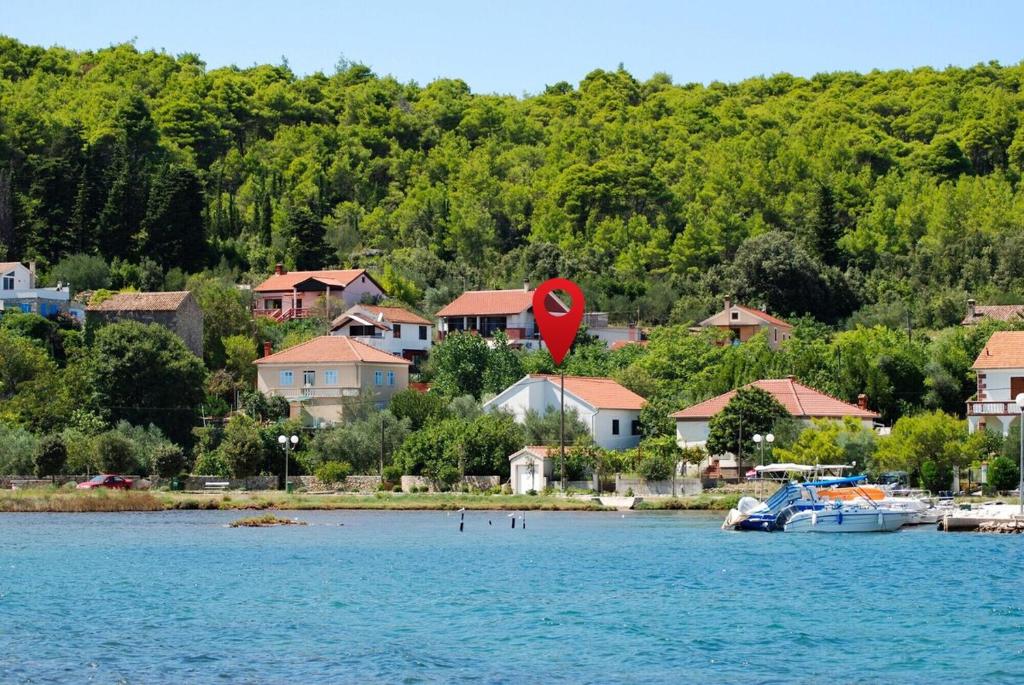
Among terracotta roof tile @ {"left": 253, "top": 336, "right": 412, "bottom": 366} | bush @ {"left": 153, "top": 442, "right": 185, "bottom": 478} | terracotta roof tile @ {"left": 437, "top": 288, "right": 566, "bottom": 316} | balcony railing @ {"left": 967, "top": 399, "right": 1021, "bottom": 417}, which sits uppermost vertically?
terracotta roof tile @ {"left": 437, "top": 288, "right": 566, "bottom": 316}

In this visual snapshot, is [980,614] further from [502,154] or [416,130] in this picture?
[416,130]

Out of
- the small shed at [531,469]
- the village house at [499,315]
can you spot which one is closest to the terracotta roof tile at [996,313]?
the village house at [499,315]

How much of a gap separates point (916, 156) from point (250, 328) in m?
56.4

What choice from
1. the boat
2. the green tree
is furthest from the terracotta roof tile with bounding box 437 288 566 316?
the boat

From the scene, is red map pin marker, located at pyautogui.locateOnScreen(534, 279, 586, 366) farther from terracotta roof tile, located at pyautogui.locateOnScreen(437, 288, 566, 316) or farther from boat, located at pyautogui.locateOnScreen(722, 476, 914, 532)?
boat, located at pyautogui.locateOnScreen(722, 476, 914, 532)

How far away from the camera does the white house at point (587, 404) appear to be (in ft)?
230

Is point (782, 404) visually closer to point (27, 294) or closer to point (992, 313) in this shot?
point (992, 313)

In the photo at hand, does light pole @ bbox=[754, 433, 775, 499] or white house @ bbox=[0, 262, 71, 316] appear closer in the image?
light pole @ bbox=[754, 433, 775, 499]

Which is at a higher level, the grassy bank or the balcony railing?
the balcony railing

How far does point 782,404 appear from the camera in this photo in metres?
64.3

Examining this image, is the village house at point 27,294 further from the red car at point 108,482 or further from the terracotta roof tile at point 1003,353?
the terracotta roof tile at point 1003,353

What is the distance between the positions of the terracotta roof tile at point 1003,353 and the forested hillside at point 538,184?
24.0 meters

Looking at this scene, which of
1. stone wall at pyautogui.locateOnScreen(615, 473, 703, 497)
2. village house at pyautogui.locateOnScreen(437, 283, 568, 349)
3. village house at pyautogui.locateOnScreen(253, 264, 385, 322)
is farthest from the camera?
village house at pyautogui.locateOnScreen(253, 264, 385, 322)

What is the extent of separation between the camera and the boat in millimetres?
49719
